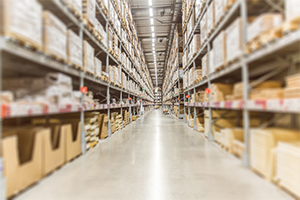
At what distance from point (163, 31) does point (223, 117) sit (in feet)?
44.3

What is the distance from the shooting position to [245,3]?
291cm

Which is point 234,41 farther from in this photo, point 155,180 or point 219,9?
point 155,180

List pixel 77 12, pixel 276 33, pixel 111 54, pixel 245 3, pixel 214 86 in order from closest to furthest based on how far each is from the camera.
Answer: pixel 276 33 < pixel 245 3 < pixel 77 12 < pixel 214 86 < pixel 111 54

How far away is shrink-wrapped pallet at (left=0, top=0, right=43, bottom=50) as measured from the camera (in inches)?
78.5

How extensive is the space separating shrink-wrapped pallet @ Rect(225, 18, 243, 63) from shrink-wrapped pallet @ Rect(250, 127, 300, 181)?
1.39 m

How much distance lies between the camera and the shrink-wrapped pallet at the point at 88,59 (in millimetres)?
4082

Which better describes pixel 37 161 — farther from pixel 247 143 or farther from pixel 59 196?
pixel 247 143

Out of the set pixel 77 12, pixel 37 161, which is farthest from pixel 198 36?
pixel 37 161

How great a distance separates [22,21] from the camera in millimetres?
2168

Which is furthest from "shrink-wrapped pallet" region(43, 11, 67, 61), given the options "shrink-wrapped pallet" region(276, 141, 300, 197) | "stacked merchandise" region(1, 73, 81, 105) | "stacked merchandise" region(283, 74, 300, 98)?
"shrink-wrapped pallet" region(276, 141, 300, 197)

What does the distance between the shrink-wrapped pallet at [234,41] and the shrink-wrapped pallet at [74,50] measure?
3052mm

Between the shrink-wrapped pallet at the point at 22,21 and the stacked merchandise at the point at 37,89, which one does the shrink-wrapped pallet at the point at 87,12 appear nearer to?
the shrink-wrapped pallet at the point at 22,21

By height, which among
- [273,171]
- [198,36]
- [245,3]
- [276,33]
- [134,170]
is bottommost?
[134,170]

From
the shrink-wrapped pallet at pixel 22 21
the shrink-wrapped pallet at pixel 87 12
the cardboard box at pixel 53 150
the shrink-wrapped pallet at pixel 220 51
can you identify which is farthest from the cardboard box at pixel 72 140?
the shrink-wrapped pallet at pixel 220 51
